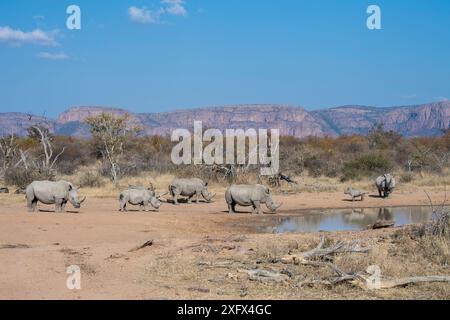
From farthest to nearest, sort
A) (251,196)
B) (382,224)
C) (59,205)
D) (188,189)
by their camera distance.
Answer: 1. (188,189)
2. (251,196)
3. (59,205)
4. (382,224)

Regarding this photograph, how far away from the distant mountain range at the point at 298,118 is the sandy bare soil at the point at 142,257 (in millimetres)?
111106

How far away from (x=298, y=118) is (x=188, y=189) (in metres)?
118

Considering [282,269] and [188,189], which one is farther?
[188,189]

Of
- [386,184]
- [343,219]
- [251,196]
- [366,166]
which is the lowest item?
[343,219]

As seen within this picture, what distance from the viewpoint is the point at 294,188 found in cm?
2922

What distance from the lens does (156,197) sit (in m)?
21.5

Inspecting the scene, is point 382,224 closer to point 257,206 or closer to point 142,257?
point 257,206

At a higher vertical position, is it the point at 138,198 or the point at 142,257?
the point at 138,198

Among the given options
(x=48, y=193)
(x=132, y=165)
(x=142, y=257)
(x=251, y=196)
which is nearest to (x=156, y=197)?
(x=251, y=196)

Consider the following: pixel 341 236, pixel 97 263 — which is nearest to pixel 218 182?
pixel 341 236

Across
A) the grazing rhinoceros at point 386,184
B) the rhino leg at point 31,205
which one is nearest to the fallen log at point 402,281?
the rhino leg at point 31,205

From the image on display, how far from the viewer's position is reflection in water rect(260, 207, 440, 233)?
17.2m

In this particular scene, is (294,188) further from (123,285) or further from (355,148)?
(355,148)

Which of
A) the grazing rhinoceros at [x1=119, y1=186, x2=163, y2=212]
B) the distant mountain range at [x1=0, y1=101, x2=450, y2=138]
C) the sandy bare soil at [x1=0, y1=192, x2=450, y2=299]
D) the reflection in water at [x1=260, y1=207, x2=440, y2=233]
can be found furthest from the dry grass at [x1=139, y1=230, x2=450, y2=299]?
the distant mountain range at [x1=0, y1=101, x2=450, y2=138]
